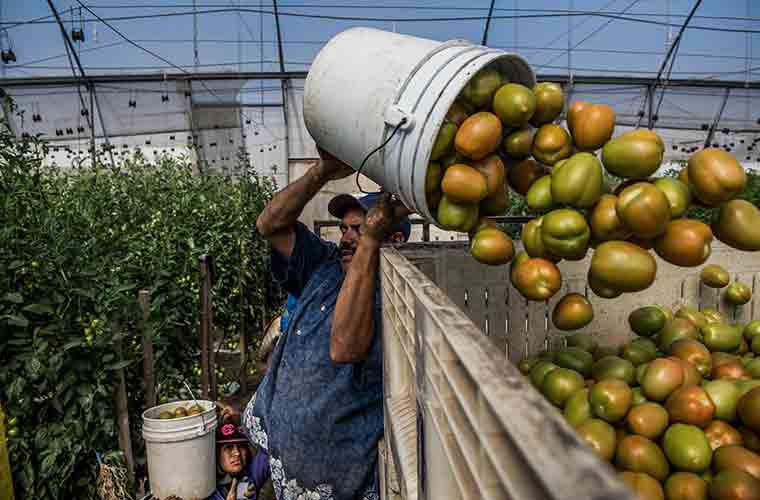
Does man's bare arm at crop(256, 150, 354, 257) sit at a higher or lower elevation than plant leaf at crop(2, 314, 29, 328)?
higher

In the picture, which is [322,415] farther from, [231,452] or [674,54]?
[674,54]

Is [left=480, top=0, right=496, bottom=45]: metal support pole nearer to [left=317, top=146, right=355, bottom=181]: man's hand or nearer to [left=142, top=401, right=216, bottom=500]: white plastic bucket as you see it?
[left=142, top=401, right=216, bottom=500]: white plastic bucket

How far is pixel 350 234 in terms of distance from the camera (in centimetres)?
244

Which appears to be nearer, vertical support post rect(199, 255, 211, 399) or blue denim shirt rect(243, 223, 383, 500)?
blue denim shirt rect(243, 223, 383, 500)

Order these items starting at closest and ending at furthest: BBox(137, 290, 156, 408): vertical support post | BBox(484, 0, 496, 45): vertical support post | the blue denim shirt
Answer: the blue denim shirt → BBox(137, 290, 156, 408): vertical support post → BBox(484, 0, 496, 45): vertical support post

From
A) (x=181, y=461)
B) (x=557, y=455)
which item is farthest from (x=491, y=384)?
(x=181, y=461)

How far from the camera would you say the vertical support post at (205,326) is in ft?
13.3

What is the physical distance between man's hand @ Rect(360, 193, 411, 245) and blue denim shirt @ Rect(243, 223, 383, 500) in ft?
1.00

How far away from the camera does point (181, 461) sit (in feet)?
10.7

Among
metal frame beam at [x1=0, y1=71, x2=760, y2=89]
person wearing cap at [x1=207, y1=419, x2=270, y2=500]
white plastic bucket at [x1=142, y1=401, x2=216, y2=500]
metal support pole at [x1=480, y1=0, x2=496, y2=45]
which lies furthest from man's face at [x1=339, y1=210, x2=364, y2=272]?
metal support pole at [x1=480, y1=0, x2=496, y2=45]

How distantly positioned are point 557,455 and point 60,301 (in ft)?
8.68

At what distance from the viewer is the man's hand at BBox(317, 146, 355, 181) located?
2225mm

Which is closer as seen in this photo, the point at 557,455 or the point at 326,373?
the point at 557,455

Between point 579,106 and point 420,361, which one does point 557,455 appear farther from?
point 579,106
